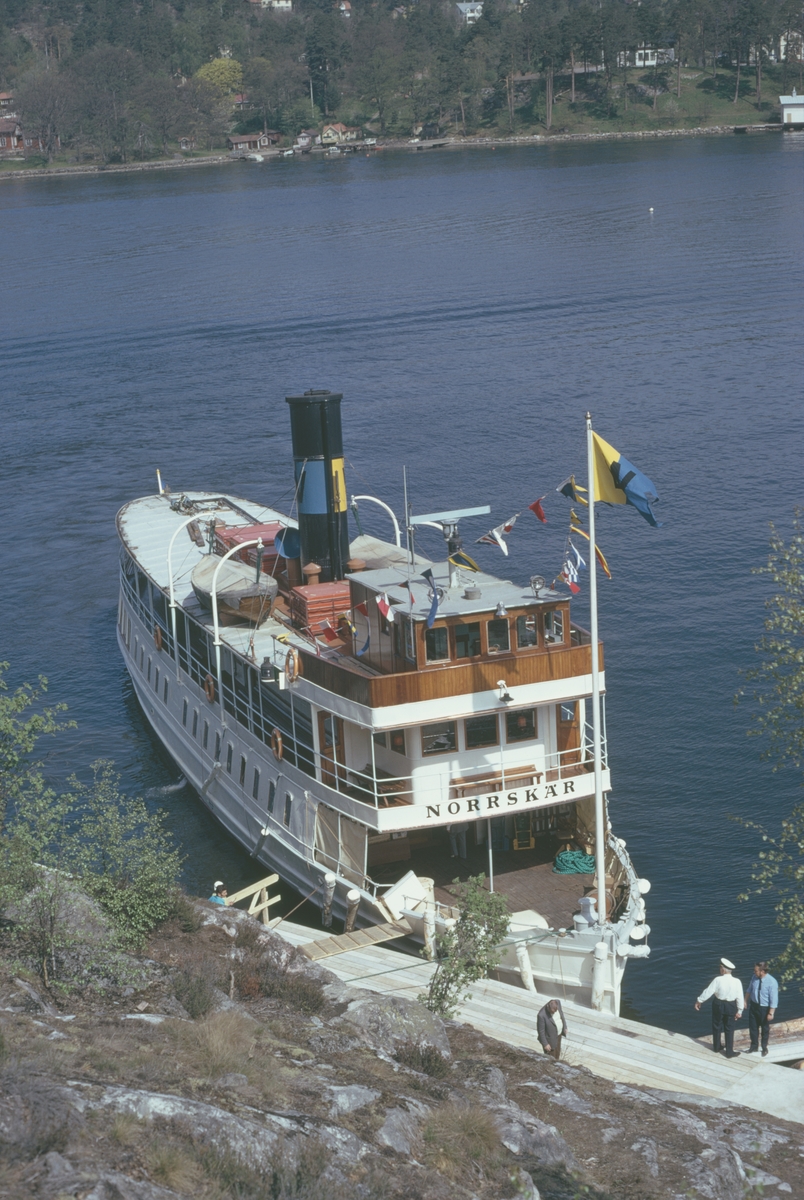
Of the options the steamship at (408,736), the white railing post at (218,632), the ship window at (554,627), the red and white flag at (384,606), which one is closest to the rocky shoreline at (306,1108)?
the steamship at (408,736)

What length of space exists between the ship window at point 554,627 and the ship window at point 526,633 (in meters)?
0.41

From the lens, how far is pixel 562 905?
28234 millimetres

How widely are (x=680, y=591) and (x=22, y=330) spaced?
69.7 m

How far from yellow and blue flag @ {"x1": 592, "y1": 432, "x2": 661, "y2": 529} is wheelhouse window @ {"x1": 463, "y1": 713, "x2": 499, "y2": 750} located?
571cm

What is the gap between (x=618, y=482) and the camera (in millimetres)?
26156

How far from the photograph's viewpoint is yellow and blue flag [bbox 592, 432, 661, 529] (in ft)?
85.0

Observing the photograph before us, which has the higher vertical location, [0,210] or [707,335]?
[0,210]

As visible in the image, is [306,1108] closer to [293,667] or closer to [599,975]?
[599,975]

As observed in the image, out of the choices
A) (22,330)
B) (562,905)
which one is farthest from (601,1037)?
(22,330)

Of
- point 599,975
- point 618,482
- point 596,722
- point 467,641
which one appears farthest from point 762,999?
point 618,482

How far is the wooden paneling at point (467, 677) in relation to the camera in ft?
89.6

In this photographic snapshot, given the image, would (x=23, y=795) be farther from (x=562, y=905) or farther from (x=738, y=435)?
(x=738, y=435)

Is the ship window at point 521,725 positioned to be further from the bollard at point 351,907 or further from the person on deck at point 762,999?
the person on deck at point 762,999

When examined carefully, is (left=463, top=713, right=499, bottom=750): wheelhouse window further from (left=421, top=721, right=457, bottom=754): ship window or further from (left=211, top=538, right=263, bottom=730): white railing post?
(left=211, top=538, right=263, bottom=730): white railing post
